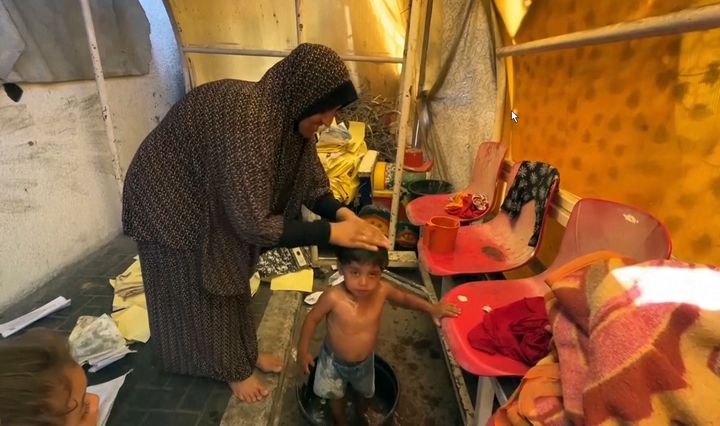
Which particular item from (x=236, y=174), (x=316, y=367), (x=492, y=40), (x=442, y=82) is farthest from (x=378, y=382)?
(x=442, y=82)

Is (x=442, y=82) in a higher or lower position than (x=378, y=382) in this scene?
higher

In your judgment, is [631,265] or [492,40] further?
[492,40]

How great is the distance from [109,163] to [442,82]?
310 centimetres

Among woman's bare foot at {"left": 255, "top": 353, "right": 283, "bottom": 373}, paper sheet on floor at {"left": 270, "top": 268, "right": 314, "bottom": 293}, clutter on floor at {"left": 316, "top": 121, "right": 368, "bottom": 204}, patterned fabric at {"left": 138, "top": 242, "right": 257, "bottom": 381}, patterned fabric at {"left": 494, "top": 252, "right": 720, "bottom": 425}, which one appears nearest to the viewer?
patterned fabric at {"left": 494, "top": 252, "right": 720, "bottom": 425}

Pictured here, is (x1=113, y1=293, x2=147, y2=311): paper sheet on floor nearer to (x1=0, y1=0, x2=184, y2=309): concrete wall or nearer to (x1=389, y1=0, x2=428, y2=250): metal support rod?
(x1=0, y1=0, x2=184, y2=309): concrete wall

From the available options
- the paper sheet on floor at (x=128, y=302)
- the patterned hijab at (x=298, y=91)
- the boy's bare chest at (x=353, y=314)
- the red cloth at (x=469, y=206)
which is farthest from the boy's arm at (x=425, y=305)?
the paper sheet on floor at (x=128, y=302)

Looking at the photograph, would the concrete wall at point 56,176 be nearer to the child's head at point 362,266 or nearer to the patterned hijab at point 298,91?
the patterned hijab at point 298,91

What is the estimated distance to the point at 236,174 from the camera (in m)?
1.19

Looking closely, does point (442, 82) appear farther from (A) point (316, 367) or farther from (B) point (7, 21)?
(B) point (7, 21)

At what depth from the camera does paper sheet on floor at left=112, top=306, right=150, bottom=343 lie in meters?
2.10

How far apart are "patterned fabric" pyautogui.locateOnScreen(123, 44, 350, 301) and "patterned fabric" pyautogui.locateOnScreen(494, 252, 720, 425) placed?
0.90 m

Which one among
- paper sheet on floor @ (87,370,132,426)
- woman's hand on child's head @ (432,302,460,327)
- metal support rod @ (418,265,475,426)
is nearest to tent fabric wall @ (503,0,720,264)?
woman's hand on child's head @ (432,302,460,327)

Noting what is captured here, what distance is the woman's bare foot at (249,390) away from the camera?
5.63 feet

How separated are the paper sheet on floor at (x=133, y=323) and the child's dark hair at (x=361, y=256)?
1.34 meters
